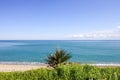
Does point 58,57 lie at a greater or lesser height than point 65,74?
lesser

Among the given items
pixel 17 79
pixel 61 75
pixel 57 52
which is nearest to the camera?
pixel 17 79

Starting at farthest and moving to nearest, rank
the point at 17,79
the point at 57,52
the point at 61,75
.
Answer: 1. the point at 57,52
2. the point at 61,75
3. the point at 17,79

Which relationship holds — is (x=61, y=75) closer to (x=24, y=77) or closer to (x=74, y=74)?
(x=74, y=74)

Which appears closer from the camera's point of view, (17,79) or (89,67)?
(17,79)

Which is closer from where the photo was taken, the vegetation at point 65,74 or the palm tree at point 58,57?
the vegetation at point 65,74

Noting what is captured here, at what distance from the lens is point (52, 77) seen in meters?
8.91

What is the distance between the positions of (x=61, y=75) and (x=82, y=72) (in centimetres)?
88

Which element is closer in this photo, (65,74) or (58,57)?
(65,74)

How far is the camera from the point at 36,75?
8969mm

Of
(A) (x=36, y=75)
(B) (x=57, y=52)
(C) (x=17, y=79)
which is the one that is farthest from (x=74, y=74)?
(B) (x=57, y=52)

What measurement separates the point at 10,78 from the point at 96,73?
352 centimetres

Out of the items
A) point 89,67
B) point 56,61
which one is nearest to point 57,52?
point 56,61

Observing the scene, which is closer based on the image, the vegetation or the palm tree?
the vegetation

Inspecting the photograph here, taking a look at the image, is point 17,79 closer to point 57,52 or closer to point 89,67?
point 89,67
